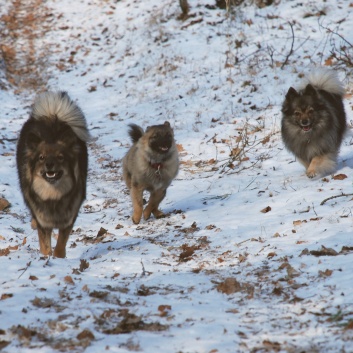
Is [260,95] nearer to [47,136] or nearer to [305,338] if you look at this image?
[47,136]

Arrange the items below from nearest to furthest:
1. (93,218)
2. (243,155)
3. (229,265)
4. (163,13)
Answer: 1. (229,265)
2. (93,218)
3. (243,155)
4. (163,13)

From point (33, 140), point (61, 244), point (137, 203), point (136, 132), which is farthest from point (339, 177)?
point (33, 140)

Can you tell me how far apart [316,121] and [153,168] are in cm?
325

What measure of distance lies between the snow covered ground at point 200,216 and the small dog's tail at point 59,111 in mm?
1848

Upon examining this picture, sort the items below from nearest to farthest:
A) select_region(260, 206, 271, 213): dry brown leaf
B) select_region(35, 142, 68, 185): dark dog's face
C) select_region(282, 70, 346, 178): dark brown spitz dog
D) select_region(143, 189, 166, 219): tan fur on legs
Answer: select_region(35, 142, 68, 185): dark dog's face → select_region(260, 206, 271, 213): dry brown leaf → select_region(143, 189, 166, 219): tan fur on legs → select_region(282, 70, 346, 178): dark brown spitz dog

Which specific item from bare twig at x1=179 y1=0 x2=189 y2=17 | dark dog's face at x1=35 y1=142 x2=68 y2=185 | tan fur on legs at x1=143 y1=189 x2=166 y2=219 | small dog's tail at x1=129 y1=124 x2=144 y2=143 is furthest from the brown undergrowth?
dark dog's face at x1=35 y1=142 x2=68 y2=185

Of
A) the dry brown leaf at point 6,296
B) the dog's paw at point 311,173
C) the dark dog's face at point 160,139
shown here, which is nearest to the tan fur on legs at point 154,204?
the dark dog's face at point 160,139

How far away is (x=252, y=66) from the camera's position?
15.9 meters

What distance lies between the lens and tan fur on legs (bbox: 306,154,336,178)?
9.05 metres

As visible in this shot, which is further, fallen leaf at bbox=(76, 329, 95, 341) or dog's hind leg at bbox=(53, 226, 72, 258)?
dog's hind leg at bbox=(53, 226, 72, 258)

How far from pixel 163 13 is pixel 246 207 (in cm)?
1564

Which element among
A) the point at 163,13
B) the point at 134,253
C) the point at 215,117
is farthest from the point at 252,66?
the point at 134,253

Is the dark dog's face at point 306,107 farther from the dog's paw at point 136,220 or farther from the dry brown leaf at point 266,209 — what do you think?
the dog's paw at point 136,220

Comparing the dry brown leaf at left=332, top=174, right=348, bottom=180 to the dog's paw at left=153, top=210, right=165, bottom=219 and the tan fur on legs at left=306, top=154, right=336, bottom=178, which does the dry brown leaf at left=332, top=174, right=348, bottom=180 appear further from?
the dog's paw at left=153, top=210, right=165, bottom=219
